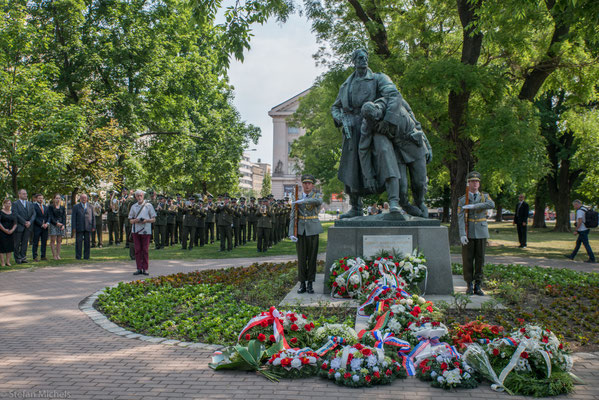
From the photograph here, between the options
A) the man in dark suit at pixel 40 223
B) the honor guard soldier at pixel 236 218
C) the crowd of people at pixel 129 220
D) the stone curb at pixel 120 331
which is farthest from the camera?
the honor guard soldier at pixel 236 218

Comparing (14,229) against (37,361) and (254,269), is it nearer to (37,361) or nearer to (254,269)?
(254,269)

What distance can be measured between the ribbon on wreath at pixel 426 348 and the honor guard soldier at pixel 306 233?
3.34m

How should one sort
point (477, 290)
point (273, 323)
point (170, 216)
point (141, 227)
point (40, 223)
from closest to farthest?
1. point (273, 323)
2. point (477, 290)
3. point (141, 227)
4. point (40, 223)
5. point (170, 216)

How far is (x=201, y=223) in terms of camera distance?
19375mm

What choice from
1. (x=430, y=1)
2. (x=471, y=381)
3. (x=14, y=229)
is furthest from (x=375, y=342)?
(x=430, y=1)

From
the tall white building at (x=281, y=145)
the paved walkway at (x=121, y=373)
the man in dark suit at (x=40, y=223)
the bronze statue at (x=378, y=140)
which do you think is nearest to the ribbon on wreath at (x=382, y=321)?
the paved walkway at (x=121, y=373)

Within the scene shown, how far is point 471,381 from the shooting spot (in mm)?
4156

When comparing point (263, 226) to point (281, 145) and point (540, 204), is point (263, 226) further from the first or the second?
point (281, 145)

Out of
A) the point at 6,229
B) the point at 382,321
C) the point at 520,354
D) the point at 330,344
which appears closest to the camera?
the point at 520,354

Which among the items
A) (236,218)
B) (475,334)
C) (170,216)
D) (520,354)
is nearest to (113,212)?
(170,216)

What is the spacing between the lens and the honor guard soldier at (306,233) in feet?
25.9

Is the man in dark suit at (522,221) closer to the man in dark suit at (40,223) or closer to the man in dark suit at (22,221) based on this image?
the man in dark suit at (40,223)

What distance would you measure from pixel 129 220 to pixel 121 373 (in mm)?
7351

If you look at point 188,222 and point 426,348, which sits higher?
point 188,222
